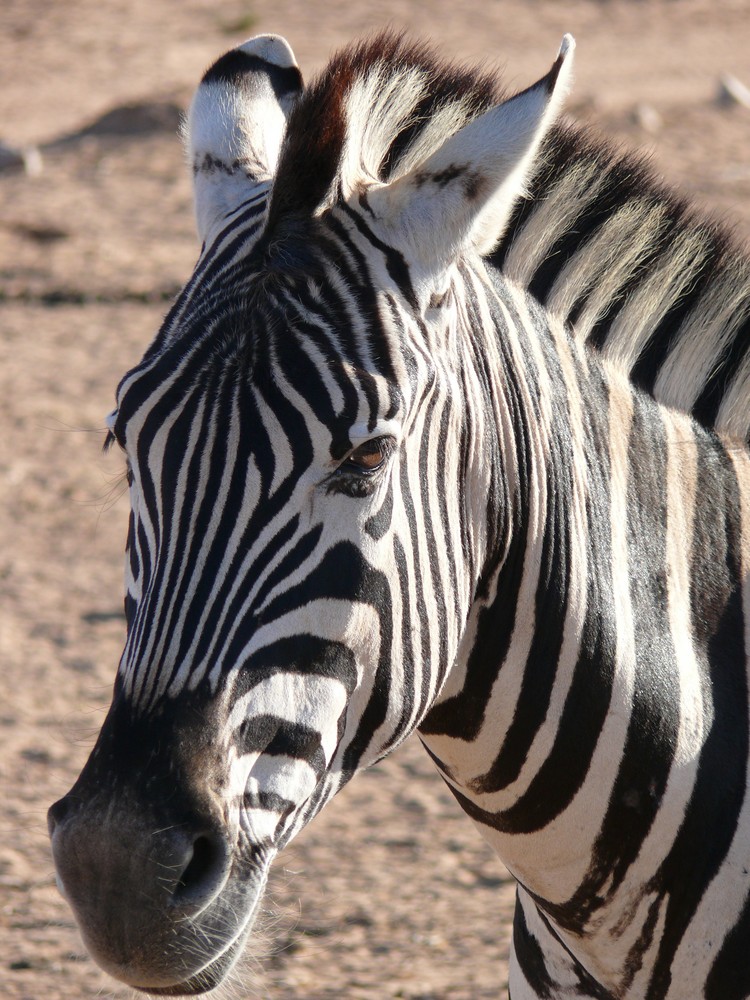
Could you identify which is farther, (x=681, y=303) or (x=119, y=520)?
(x=119, y=520)

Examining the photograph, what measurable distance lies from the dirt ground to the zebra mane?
244 mm

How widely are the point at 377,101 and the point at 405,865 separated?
388 centimetres

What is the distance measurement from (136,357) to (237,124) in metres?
7.58

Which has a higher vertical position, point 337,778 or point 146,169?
point 337,778

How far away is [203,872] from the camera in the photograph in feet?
6.74

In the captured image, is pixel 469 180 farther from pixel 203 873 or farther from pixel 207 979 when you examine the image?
pixel 207 979

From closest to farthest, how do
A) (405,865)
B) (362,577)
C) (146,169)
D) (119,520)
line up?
(362,577)
(405,865)
(119,520)
(146,169)

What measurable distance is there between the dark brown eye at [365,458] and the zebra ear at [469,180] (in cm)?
38

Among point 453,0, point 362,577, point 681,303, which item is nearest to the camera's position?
point 362,577

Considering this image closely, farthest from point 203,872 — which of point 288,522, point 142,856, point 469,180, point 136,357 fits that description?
point 136,357

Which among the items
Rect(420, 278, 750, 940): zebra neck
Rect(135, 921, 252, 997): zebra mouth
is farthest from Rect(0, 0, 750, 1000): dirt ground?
Rect(420, 278, 750, 940): zebra neck

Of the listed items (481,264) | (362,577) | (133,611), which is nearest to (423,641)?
(362,577)

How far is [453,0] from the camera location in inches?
866

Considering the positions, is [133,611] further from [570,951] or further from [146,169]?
[146,169]
